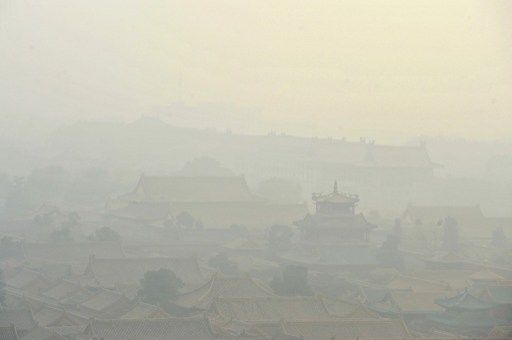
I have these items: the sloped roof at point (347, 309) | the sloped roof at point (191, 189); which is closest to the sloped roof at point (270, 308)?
the sloped roof at point (347, 309)

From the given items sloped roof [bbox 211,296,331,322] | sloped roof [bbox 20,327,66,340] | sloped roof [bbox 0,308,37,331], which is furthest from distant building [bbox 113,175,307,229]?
sloped roof [bbox 20,327,66,340]

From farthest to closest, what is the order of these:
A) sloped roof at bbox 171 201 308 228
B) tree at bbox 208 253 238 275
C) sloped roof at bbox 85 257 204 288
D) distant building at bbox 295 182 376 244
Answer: sloped roof at bbox 171 201 308 228
distant building at bbox 295 182 376 244
tree at bbox 208 253 238 275
sloped roof at bbox 85 257 204 288

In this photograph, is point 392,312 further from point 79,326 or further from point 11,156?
point 11,156

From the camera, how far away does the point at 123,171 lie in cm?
9369

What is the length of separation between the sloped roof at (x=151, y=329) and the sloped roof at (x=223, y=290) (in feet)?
14.3

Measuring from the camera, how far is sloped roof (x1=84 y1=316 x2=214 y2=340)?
32406 millimetres

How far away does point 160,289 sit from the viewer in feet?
127

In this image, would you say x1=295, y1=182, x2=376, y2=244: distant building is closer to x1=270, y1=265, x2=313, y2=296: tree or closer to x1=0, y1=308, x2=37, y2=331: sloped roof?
x1=270, y1=265, x2=313, y2=296: tree

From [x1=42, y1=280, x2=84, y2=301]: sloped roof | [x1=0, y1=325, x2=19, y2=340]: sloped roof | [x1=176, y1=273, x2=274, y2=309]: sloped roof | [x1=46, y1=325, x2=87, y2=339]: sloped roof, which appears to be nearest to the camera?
[x1=0, y1=325, x2=19, y2=340]: sloped roof

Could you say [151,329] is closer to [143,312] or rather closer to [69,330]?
[69,330]

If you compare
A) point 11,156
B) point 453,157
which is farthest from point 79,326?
point 453,157

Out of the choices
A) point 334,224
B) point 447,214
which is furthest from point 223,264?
point 447,214

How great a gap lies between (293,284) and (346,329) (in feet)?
23.7

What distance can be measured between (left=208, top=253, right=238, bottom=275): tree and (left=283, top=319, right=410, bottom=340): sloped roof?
45.2 ft
